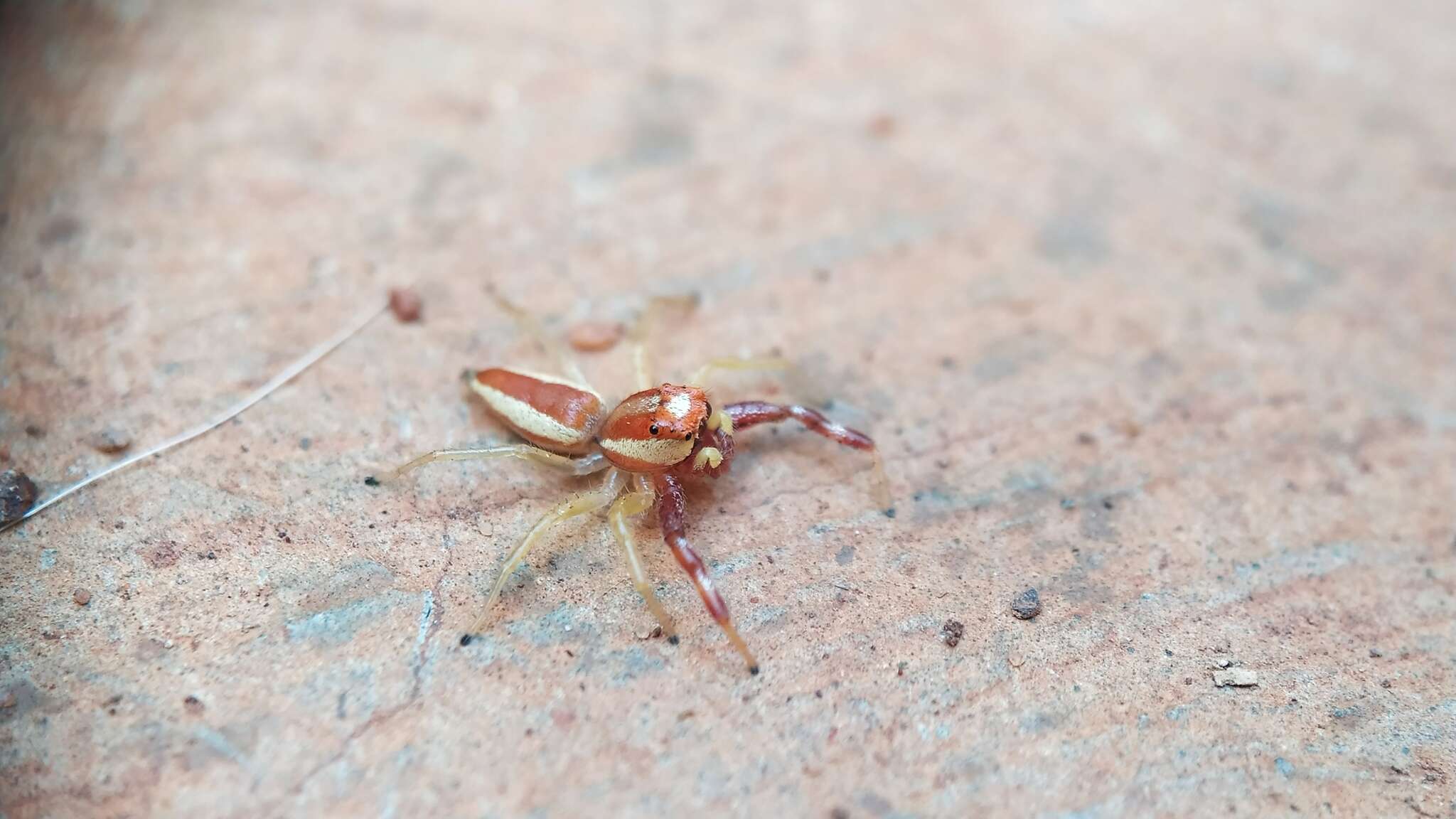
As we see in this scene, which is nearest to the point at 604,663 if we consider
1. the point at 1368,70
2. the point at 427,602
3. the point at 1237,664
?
the point at 427,602

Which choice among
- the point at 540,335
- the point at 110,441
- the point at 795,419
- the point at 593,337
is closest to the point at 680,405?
the point at 795,419

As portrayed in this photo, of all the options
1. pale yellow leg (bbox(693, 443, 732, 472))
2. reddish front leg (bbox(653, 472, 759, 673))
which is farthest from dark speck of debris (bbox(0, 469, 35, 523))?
pale yellow leg (bbox(693, 443, 732, 472))

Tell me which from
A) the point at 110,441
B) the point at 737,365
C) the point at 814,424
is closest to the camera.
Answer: the point at 110,441

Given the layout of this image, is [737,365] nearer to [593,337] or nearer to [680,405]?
[680,405]

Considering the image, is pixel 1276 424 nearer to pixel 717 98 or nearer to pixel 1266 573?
pixel 1266 573

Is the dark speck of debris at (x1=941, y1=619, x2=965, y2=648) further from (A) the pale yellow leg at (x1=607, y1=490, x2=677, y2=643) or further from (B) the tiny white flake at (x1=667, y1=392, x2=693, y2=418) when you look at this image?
(B) the tiny white flake at (x1=667, y1=392, x2=693, y2=418)

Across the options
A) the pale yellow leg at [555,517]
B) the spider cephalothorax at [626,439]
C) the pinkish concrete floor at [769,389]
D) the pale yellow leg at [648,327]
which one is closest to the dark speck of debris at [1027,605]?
the pinkish concrete floor at [769,389]

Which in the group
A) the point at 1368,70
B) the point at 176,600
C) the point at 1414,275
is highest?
the point at 1368,70
